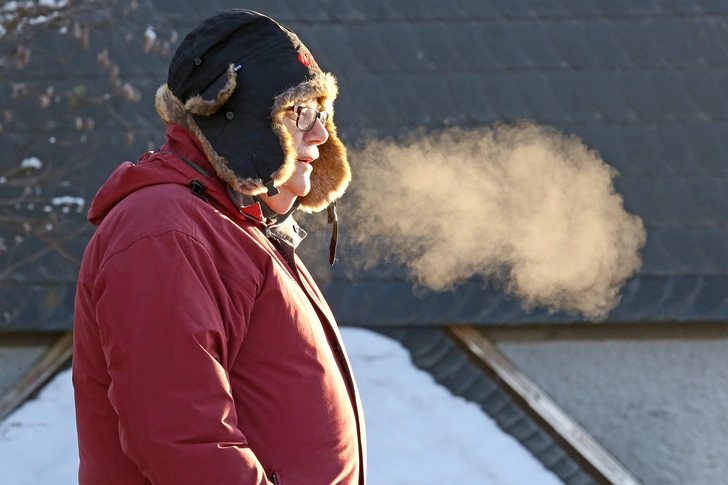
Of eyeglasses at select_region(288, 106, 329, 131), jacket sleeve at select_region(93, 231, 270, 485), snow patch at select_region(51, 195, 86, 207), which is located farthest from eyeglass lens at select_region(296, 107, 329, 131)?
snow patch at select_region(51, 195, 86, 207)

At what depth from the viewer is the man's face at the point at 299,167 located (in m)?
2.02

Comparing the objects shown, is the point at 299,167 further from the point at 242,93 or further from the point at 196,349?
the point at 196,349

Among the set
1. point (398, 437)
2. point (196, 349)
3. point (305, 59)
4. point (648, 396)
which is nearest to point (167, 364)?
point (196, 349)

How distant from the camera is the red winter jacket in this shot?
1.57m

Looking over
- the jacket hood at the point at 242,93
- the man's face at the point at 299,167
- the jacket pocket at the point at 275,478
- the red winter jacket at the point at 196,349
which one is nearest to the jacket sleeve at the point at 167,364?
the red winter jacket at the point at 196,349

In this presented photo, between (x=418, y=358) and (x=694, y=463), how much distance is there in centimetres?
163

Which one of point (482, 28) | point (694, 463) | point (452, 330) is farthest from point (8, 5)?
point (694, 463)

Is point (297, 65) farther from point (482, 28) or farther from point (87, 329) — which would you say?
point (482, 28)

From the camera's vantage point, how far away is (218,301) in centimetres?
165

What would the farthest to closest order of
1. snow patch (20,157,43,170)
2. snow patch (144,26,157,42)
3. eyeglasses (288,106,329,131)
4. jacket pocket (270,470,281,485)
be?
snow patch (20,157,43,170), snow patch (144,26,157,42), eyeglasses (288,106,329,131), jacket pocket (270,470,281,485)

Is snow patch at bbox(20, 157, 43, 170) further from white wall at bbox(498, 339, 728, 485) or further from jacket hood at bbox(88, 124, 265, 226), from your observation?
jacket hood at bbox(88, 124, 265, 226)

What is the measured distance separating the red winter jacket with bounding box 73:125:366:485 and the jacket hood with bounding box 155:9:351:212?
5cm

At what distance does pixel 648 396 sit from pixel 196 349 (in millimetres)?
3854

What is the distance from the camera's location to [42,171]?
15.6ft
